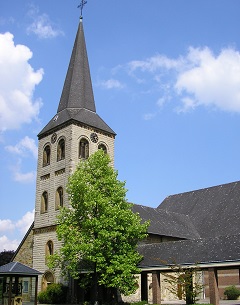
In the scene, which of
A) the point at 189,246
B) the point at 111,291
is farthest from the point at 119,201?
the point at 111,291

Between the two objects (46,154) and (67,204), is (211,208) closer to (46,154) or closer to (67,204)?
(67,204)

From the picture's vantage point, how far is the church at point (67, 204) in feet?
110

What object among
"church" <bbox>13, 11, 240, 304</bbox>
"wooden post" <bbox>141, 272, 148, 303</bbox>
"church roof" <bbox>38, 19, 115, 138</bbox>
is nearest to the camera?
"wooden post" <bbox>141, 272, 148, 303</bbox>

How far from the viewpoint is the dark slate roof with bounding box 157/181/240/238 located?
125 ft

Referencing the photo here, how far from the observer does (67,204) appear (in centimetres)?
3359

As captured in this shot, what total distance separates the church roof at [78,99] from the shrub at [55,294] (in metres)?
14.4

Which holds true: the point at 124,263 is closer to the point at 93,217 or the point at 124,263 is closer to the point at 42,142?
the point at 93,217

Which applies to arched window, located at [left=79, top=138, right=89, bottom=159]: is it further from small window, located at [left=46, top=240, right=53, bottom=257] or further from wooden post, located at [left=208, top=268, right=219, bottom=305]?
wooden post, located at [left=208, top=268, right=219, bottom=305]

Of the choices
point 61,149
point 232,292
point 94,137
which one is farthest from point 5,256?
point 232,292

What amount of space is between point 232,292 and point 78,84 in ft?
78.9

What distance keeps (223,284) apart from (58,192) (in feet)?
56.2

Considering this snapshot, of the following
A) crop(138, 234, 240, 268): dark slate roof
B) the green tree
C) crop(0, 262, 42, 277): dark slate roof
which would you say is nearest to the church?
crop(138, 234, 240, 268): dark slate roof

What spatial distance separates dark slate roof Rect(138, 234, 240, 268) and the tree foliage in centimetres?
2667

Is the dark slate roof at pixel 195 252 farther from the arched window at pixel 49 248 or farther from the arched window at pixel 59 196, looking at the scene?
the arched window at pixel 59 196
